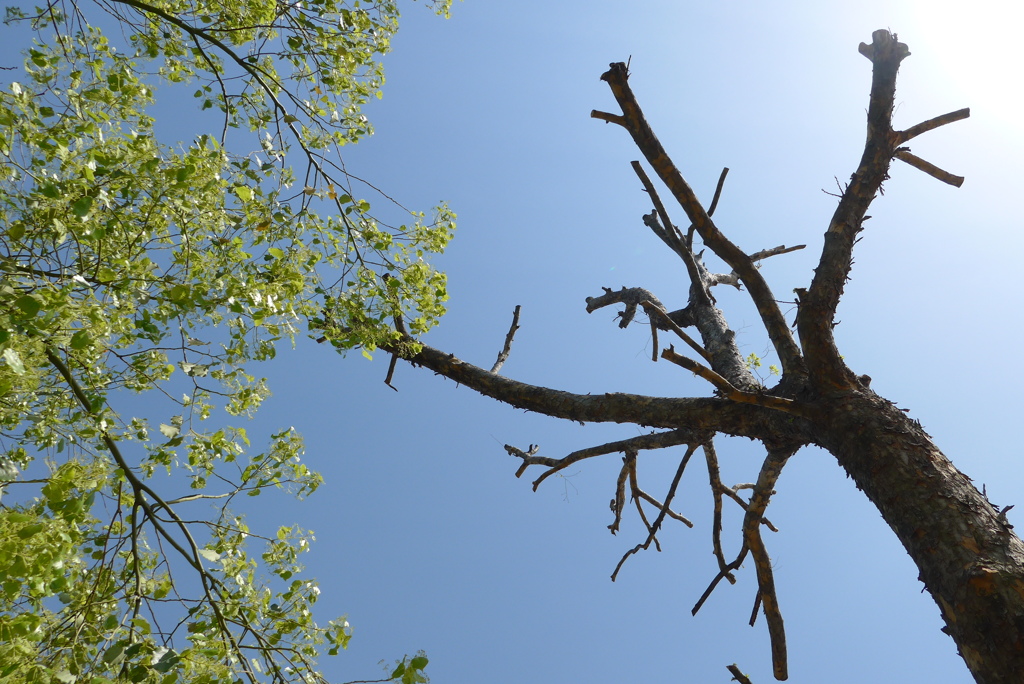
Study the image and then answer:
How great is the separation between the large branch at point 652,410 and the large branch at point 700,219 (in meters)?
0.38

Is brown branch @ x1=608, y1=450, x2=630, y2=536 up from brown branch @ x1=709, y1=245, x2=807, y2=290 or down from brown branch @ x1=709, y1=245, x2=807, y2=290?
down

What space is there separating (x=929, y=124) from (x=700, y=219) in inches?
55.2

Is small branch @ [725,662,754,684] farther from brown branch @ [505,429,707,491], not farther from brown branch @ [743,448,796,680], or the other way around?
brown branch @ [505,429,707,491]


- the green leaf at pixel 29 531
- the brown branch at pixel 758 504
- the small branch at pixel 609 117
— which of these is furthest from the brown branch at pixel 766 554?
the green leaf at pixel 29 531

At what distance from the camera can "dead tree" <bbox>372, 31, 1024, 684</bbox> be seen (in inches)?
95.6

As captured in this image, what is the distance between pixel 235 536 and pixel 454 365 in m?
2.16

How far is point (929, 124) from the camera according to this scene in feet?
11.6

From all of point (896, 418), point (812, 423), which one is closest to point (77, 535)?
point (812, 423)

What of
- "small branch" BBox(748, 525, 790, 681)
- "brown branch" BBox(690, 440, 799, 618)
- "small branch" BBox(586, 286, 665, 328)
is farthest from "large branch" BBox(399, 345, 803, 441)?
"small branch" BBox(586, 286, 665, 328)

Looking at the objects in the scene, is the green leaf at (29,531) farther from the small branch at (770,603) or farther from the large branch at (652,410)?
the small branch at (770,603)

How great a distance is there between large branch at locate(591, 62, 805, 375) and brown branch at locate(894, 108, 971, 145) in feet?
3.52

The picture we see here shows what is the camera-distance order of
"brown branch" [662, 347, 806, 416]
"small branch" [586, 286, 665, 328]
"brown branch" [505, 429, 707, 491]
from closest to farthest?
"brown branch" [662, 347, 806, 416], "brown branch" [505, 429, 707, 491], "small branch" [586, 286, 665, 328]

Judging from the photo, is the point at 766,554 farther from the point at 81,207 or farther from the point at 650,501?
the point at 81,207

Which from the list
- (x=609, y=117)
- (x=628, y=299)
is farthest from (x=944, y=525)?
(x=628, y=299)
